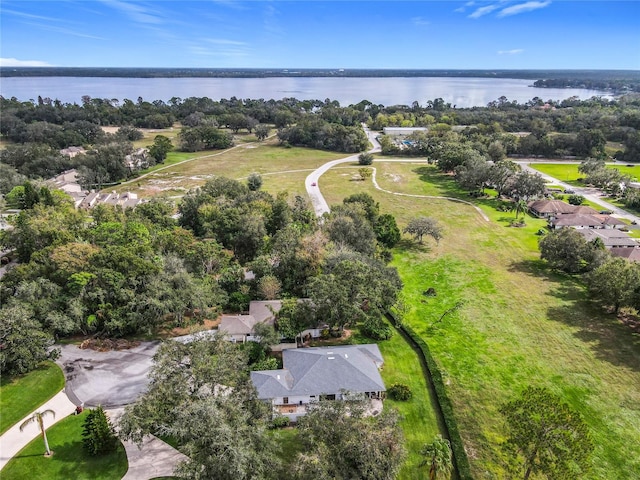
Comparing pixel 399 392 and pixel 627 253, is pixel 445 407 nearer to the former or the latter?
pixel 399 392

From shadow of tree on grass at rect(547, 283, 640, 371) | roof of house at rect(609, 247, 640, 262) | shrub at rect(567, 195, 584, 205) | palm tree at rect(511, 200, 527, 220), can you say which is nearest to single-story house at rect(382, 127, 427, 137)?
shrub at rect(567, 195, 584, 205)

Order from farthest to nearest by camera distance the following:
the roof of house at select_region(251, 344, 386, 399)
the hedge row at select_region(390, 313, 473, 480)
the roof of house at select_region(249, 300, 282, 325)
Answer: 1. the roof of house at select_region(249, 300, 282, 325)
2. the roof of house at select_region(251, 344, 386, 399)
3. the hedge row at select_region(390, 313, 473, 480)

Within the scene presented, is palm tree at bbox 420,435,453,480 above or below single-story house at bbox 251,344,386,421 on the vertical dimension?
above

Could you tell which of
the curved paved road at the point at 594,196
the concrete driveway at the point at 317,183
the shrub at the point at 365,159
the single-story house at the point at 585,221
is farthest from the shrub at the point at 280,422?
the shrub at the point at 365,159

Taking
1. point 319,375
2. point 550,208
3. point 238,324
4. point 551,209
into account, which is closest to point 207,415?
point 319,375

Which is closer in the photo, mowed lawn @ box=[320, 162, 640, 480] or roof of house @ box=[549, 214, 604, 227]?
mowed lawn @ box=[320, 162, 640, 480]

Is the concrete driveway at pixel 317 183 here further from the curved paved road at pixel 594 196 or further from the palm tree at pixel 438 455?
the palm tree at pixel 438 455

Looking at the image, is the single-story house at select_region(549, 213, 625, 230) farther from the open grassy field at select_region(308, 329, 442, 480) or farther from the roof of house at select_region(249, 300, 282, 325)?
the roof of house at select_region(249, 300, 282, 325)
